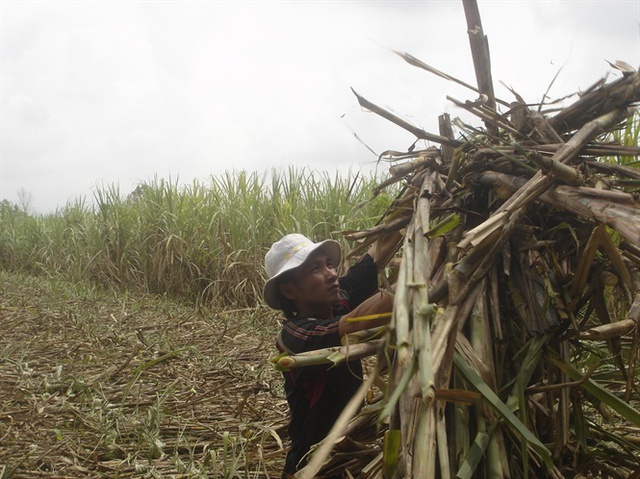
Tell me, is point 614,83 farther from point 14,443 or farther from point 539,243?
point 14,443

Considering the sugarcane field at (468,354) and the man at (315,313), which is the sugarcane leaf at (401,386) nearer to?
the sugarcane field at (468,354)

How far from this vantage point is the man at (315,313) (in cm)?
194

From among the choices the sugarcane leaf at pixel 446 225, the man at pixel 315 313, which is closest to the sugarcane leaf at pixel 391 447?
the sugarcane leaf at pixel 446 225

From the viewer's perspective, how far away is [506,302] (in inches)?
61.8

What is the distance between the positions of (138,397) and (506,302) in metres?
2.38

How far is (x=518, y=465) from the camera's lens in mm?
1458

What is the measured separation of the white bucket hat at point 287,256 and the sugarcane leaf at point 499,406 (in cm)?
104

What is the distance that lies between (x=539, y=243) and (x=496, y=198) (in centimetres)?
19

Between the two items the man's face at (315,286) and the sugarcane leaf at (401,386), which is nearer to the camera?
the sugarcane leaf at (401,386)

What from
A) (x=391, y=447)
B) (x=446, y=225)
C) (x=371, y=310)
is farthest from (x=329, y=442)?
(x=371, y=310)

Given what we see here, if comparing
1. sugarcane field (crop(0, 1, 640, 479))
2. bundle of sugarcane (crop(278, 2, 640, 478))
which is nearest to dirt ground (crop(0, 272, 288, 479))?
sugarcane field (crop(0, 1, 640, 479))

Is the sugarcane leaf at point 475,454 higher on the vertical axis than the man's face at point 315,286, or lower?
lower

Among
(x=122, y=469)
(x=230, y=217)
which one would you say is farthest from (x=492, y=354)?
(x=230, y=217)

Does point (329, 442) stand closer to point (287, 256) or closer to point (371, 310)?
point (371, 310)
